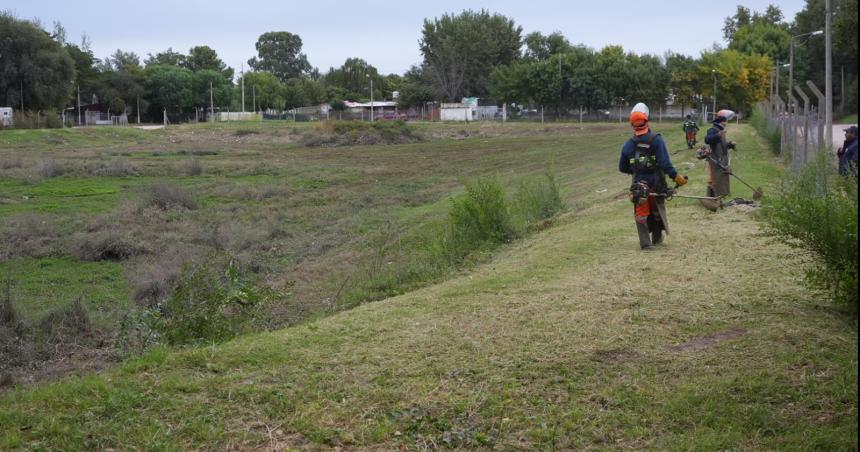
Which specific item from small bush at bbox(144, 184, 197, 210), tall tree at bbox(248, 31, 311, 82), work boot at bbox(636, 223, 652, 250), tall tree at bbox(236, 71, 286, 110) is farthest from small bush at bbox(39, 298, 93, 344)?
tall tree at bbox(248, 31, 311, 82)

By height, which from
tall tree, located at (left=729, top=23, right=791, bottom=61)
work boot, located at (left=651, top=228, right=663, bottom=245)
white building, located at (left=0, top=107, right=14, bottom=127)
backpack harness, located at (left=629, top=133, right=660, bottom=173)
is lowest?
work boot, located at (left=651, top=228, right=663, bottom=245)

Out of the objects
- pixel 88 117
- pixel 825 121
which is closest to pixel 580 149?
pixel 825 121

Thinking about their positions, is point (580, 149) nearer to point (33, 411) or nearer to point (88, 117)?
point (33, 411)

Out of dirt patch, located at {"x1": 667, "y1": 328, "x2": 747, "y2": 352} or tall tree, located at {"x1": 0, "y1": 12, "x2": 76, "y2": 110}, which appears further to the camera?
tall tree, located at {"x1": 0, "y1": 12, "x2": 76, "y2": 110}

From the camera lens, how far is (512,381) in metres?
6.72

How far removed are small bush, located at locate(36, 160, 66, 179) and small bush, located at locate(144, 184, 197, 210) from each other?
32.2ft

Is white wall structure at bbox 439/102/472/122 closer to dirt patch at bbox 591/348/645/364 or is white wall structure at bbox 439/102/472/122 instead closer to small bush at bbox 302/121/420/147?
small bush at bbox 302/121/420/147

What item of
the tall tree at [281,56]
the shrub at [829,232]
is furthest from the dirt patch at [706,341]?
the tall tree at [281,56]

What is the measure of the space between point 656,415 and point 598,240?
23.4ft

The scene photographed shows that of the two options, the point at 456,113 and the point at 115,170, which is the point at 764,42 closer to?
the point at 456,113

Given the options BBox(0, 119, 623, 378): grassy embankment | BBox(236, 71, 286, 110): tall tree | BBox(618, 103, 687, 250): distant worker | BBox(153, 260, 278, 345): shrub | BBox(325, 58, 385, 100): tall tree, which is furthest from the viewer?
BBox(325, 58, 385, 100): tall tree

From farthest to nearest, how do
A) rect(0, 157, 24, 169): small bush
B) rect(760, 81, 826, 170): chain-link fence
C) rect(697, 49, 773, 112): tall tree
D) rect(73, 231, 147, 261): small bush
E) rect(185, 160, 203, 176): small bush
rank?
1. rect(697, 49, 773, 112): tall tree
2. rect(185, 160, 203, 176): small bush
3. rect(0, 157, 24, 169): small bush
4. rect(73, 231, 147, 261): small bush
5. rect(760, 81, 826, 170): chain-link fence

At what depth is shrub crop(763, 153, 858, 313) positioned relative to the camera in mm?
7590

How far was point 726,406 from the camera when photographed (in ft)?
20.1
